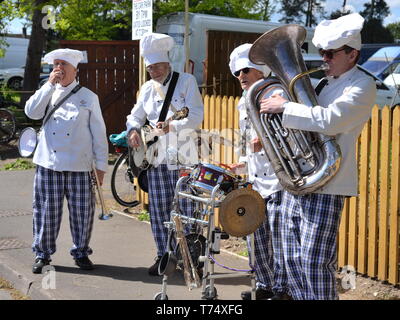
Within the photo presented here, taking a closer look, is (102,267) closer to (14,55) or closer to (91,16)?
(91,16)

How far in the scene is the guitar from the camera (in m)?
5.16

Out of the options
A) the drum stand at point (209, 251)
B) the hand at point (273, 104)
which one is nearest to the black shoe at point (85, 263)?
the drum stand at point (209, 251)

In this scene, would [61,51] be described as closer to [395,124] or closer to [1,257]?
[1,257]

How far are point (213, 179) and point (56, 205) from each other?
203 cm

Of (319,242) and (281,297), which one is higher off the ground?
(319,242)

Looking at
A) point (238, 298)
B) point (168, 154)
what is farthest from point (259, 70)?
point (238, 298)

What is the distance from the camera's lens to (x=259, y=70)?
4.50 m

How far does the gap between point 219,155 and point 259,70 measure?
8.22 ft

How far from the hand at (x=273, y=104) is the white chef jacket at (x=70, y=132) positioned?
83.8 inches

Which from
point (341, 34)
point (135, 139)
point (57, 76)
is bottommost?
point (135, 139)

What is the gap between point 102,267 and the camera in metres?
5.81

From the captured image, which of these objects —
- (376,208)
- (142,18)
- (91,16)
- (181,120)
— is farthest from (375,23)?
(181,120)

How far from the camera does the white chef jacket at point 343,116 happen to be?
3.57 meters

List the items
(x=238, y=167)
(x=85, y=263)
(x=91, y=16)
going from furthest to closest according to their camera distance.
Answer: (x=91, y=16)
(x=85, y=263)
(x=238, y=167)
